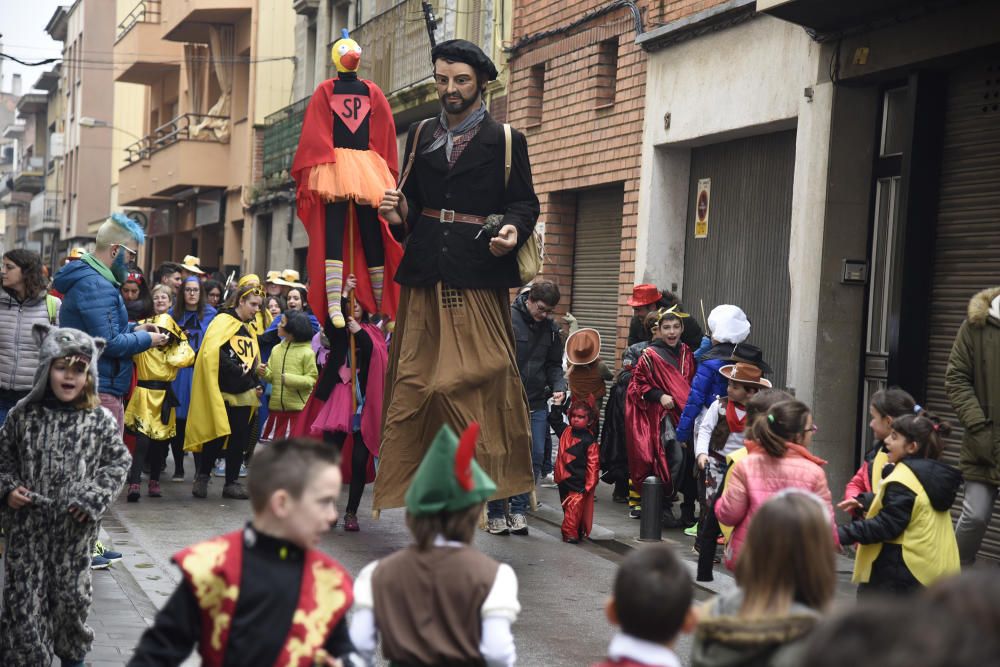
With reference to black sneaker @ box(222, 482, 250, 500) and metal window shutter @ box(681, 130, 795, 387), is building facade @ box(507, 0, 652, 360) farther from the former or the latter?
black sneaker @ box(222, 482, 250, 500)

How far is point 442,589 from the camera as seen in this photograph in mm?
3758

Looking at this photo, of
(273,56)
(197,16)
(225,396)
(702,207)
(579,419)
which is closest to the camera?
(579,419)

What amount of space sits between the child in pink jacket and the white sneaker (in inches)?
143

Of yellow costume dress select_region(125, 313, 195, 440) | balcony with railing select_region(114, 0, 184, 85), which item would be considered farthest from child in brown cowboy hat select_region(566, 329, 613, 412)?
balcony with railing select_region(114, 0, 184, 85)

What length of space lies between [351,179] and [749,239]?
532 cm

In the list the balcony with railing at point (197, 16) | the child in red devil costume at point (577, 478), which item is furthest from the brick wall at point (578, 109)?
the balcony with railing at point (197, 16)

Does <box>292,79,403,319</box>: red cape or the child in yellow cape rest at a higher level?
<box>292,79,403,319</box>: red cape

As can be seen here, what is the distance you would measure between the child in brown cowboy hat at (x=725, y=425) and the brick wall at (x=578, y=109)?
520 cm

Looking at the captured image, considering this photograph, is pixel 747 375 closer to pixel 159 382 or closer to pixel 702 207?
pixel 159 382

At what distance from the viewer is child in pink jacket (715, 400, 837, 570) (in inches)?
265

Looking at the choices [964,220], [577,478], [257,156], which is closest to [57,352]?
[577,478]

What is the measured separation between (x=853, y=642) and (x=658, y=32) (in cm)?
1309

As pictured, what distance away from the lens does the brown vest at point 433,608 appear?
3.74m

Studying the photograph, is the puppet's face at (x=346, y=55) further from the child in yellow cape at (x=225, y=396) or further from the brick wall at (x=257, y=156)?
the brick wall at (x=257, y=156)
